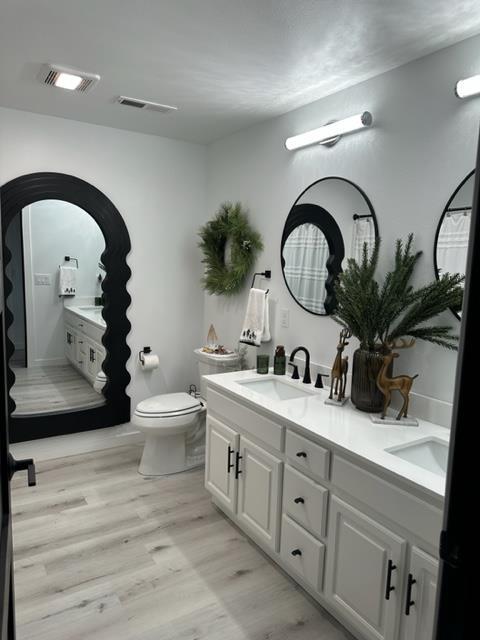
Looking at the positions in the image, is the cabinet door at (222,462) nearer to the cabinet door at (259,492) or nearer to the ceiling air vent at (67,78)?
the cabinet door at (259,492)

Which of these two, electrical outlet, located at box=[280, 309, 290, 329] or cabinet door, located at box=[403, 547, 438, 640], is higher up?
electrical outlet, located at box=[280, 309, 290, 329]

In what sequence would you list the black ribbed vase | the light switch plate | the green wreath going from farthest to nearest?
the light switch plate
the green wreath
the black ribbed vase

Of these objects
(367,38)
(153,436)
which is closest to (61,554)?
(153,436)

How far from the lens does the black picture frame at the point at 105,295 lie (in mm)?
3064

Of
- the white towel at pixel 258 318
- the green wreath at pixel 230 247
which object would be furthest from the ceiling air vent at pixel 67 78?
the white towel at pixel 258 318

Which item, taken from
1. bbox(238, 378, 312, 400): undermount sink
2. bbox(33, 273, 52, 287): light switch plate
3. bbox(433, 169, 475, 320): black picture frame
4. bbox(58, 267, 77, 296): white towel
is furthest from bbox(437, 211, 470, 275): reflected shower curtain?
bbox(33, 273, 52, 287): light switch plate

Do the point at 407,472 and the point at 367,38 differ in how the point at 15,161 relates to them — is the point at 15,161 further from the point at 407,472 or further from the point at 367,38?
the point at 407,472

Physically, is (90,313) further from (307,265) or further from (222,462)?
(307,265)

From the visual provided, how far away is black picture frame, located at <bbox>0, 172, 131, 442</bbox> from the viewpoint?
10.1 ft

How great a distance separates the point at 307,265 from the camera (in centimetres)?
273

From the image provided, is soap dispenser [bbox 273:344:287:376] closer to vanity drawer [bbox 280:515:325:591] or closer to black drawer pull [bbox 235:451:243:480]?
black drawer pull [bbox 235:451:243:480]

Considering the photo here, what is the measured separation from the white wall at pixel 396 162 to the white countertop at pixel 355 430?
0.23 m

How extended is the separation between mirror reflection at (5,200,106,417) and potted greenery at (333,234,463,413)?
2121mm

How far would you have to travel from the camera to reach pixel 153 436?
3.16m
